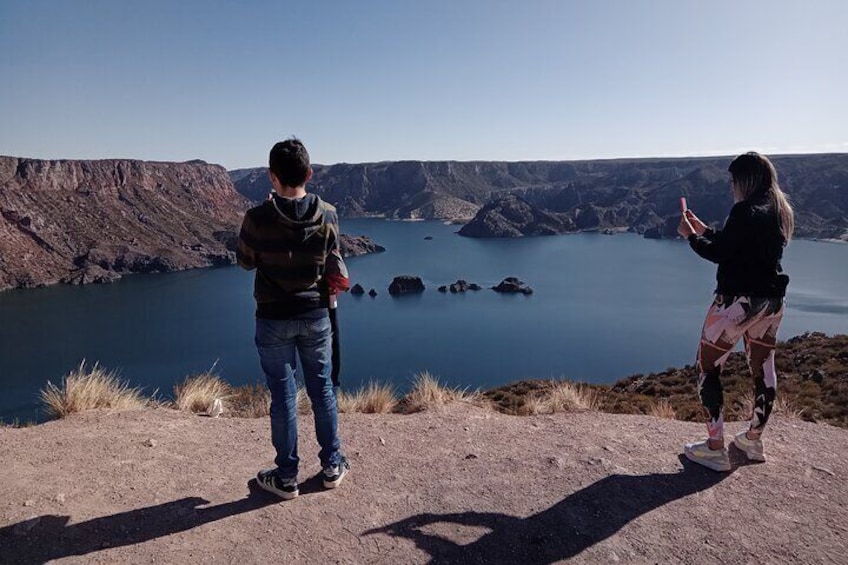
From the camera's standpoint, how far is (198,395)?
560 cm

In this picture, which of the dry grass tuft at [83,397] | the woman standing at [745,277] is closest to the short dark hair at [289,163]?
the woman standing at [745,277]

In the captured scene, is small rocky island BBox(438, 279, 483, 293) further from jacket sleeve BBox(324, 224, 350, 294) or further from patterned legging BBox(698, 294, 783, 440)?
jacket sleeve BBox(324, 224, 350, 294)

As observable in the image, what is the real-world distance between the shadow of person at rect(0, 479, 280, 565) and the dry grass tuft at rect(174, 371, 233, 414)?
239 cm

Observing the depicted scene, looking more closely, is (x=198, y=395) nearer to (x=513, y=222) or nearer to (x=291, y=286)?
(x=291, y=286)

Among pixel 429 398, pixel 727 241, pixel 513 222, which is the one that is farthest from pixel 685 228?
pixel 513 222

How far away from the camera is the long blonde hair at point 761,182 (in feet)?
10.5

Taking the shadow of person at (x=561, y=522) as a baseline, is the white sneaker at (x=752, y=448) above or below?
above

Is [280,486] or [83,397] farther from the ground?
[280,486]

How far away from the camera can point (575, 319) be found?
51.2 m

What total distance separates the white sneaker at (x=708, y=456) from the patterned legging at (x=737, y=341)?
97 mm

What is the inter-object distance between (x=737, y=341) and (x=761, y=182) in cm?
94

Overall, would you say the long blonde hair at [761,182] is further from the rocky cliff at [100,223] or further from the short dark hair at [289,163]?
the rocky cliff at [100,223]

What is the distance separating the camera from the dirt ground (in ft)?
9.04

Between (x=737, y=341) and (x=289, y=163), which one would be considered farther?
(x=737, y=341)
